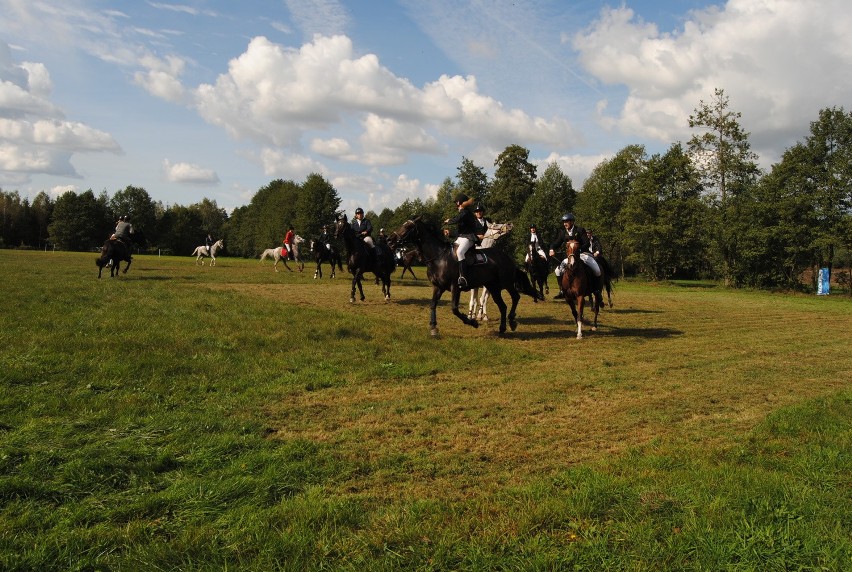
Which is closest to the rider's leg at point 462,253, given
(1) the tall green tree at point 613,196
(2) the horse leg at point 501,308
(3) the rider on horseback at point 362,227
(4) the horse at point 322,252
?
(2) the horse leg at point 501,308

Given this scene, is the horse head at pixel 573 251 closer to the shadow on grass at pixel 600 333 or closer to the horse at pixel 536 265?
the shadow on grass at pixel 600 333

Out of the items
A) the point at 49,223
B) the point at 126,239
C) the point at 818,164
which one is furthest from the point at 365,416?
the point at 49,223

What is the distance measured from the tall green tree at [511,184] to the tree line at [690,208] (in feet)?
0.46

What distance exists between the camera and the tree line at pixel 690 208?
3519cm

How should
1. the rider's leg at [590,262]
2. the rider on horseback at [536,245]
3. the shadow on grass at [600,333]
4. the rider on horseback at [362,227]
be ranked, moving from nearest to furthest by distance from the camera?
the shadow on grass at [600,333] → the rider's leg at [590,262] → the rider on horseback at [362,227] → the rider on horseback at [536,245]

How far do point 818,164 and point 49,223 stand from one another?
11699 centimetres

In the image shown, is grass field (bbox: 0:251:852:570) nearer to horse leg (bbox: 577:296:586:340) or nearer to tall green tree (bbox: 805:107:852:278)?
horse leg (bbox: 577:296:586:340)

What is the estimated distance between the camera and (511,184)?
7106cm

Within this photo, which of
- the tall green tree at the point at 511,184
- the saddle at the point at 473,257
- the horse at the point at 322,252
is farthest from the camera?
the tall green tree at the point at 511,184

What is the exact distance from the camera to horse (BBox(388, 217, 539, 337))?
12508 mm

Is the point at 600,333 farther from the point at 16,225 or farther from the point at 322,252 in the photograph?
the point at 16,225

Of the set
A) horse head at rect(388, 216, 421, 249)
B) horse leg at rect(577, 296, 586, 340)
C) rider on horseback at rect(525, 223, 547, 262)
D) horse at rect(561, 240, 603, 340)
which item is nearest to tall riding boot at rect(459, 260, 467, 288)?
horse head at rect(388, 216, 421, 249)

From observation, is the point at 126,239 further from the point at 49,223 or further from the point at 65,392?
the point at 49,223

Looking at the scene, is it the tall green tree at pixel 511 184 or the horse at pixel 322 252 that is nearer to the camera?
the horse at pixel 322 252
